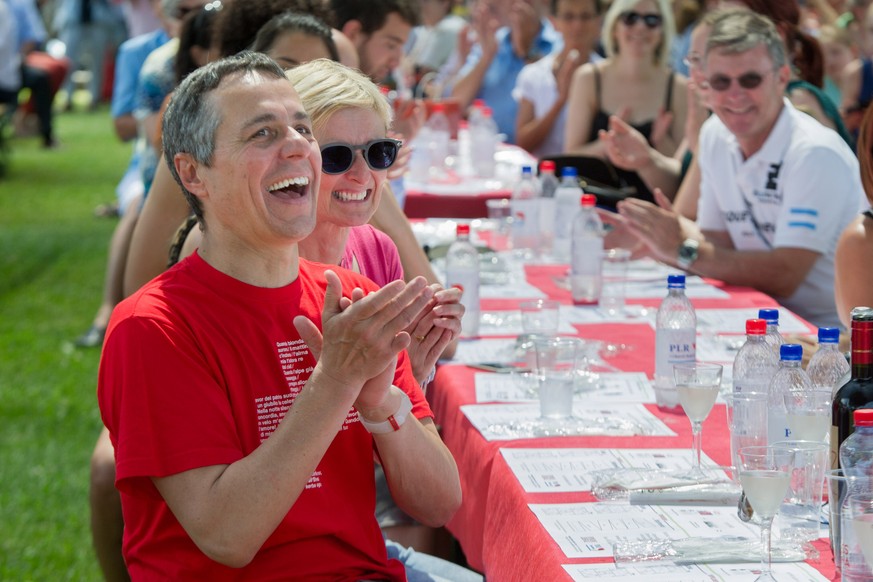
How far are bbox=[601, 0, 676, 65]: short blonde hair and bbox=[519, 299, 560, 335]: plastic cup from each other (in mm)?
3317

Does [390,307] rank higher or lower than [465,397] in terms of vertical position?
higher

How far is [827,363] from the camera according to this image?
1987mm

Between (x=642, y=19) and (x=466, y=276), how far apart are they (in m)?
3.23

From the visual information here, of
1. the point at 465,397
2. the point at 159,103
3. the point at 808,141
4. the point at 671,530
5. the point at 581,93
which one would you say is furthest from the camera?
the point at 581,93

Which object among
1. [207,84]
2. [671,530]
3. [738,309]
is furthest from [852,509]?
[738,309]

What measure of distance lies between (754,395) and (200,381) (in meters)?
0.95

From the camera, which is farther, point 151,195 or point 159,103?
point 159,103

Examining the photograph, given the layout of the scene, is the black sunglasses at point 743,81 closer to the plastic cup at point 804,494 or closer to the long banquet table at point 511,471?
the long banquet table at point 511,471

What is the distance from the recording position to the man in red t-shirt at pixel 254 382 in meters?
1.77

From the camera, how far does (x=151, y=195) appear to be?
3.07m

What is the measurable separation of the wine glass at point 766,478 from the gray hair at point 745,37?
2545 mm

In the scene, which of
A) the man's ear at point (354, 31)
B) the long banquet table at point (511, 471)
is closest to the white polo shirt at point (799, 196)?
the long banquet table at point (511, 471)

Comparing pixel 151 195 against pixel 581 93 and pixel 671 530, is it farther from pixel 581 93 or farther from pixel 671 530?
pixel 581 93

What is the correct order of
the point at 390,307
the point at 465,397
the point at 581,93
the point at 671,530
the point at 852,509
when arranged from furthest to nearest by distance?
the point at 581,93 < the point at 465,397 < the point at 671,530 < the point at 390,307 < the point at 852,509
